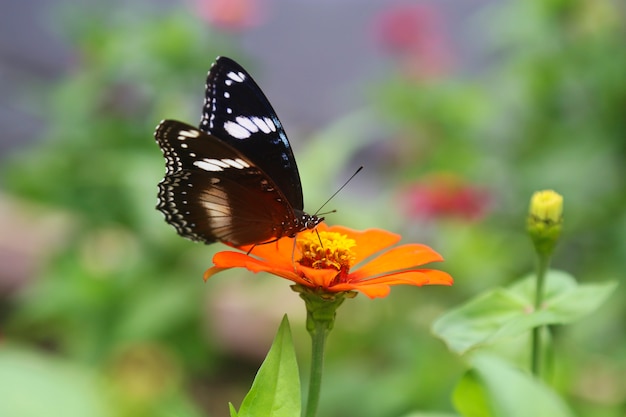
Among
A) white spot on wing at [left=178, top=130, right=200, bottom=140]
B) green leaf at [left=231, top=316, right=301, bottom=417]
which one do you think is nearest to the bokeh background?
white spot on wing at [left=178, top=130, right=200, bottom=140]

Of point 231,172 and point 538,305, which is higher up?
point 231,172

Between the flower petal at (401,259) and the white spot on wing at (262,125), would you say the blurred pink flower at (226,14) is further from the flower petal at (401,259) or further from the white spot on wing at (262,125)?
the flower petal at (401,259)

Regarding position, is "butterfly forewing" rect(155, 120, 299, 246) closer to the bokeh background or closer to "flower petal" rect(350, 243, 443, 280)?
"flower petal" rect(350, 243, 443, 280)

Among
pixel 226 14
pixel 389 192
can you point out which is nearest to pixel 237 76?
pixel 226 14

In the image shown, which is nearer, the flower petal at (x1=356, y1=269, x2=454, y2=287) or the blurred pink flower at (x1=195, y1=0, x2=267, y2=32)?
the flower petal at (x1=356, y1=269, x2=454, y2=287)

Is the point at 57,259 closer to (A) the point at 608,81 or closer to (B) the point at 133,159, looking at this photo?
(B) the point at 133,159

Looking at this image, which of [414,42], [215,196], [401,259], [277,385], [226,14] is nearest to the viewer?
[277,385]

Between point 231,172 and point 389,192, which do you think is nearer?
point 231,172

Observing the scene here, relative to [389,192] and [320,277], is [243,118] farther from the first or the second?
[389,192]

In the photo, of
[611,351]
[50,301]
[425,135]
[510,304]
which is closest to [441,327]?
[510,304]
